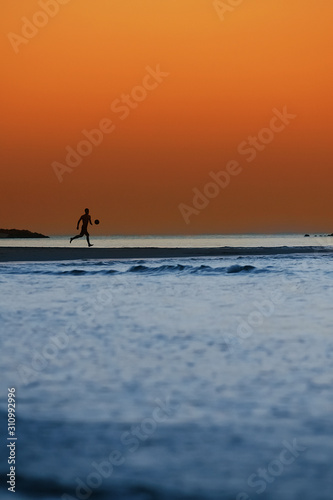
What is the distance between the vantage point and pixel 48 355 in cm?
717

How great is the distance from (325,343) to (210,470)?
4613 millimetres

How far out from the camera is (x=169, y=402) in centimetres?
518

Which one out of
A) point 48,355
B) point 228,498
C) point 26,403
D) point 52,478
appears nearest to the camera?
point 228,498

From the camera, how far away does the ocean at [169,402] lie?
11.9 ft

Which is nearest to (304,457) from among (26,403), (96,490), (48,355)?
(96,490)

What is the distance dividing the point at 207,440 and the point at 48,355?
10.9 ft

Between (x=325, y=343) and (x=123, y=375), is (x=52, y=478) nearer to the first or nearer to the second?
(x=123, y=375)

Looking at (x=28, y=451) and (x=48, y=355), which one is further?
(x=48, y=355)

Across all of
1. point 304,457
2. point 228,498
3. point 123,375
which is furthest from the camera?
point 123,375

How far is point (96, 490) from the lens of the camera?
11.5 feet

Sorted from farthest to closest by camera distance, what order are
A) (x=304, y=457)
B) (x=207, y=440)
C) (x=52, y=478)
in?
1. (x=207, y=440)
2. (x=304, y=457)
3. (x=52, y=478)

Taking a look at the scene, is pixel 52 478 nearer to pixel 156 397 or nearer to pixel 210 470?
pixel 210 470

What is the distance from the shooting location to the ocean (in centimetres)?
361

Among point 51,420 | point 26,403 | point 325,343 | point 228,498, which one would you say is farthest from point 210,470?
point 325,343
